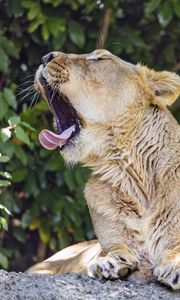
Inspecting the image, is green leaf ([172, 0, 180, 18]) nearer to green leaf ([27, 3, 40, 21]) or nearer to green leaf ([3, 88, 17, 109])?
green leaf ([27, 3, 40, 21])

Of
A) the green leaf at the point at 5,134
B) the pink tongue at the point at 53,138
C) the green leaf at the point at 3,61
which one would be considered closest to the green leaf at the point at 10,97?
the green leaf at the point at 3,61

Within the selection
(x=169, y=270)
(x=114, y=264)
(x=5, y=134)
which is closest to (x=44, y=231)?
(x=5, y=134)

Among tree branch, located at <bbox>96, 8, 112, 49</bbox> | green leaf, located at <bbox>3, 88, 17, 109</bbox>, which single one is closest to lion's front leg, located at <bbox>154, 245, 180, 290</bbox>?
green leaf, located at <bbox>3, 88, 17, 109</bbox>

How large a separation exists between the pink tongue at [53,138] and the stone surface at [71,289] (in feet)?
2.76

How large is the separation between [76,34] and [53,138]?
8.47 ft

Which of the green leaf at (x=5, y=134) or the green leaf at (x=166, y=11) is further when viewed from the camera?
the green leaf at (x=166, y=11)

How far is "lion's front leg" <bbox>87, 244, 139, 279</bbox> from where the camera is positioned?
5.39m

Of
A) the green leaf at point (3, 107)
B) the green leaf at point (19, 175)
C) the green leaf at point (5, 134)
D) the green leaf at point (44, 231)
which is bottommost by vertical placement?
the green leaf at point (44, 231)

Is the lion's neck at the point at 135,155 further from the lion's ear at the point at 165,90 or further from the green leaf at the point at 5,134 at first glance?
the green leaf at the point at 5,134

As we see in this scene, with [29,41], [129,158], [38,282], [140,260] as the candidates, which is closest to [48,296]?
[38,282]

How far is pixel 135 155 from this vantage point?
5.95 metres

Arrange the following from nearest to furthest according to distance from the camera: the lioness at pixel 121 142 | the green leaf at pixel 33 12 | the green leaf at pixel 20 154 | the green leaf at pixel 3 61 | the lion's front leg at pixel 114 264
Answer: the lion's front leg at pixel 114 264 → the lioness at pixel 121 142 → the green leaf at pixel 20 154 → the green leaf at pixel 3 61 → the green leaf at pixel 33 12

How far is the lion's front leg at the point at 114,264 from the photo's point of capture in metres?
5.39

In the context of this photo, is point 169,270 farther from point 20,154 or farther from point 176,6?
point 176,6
